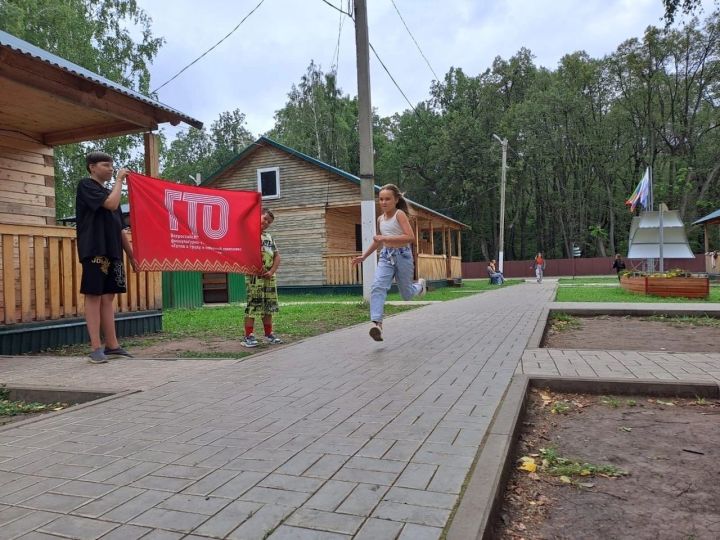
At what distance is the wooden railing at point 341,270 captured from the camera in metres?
20.8

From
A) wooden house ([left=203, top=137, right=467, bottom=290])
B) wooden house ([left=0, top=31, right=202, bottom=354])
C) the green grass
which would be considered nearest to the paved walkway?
wooden house ([left=0, top=31, right=202, bottom=354])

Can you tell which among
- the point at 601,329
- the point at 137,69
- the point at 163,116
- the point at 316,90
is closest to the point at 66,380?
the point at 163,116

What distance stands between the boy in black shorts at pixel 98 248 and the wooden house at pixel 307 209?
15084mm

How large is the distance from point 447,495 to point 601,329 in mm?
6929

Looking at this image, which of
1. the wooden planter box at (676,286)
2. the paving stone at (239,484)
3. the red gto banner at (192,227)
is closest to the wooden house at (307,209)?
the wooden planter box at (676,286)

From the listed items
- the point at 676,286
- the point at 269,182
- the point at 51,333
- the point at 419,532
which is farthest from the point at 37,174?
the point at 676,286

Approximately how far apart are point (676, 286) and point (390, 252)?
35.2 ft

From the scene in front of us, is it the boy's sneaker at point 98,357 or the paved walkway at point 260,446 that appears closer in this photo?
the paved walkway at point 260,446

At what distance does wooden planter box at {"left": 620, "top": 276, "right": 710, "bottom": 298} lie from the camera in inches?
525

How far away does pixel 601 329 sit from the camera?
8227 millimetres

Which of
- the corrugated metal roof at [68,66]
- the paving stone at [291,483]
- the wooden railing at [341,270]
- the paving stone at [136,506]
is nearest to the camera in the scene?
the paving stone at [136,506]

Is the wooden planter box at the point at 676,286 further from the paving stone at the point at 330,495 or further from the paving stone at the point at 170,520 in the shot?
the paving stone at the point at 170,520

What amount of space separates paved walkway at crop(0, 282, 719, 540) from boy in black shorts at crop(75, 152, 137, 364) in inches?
19.6

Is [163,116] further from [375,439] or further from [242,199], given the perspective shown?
[375,439]
